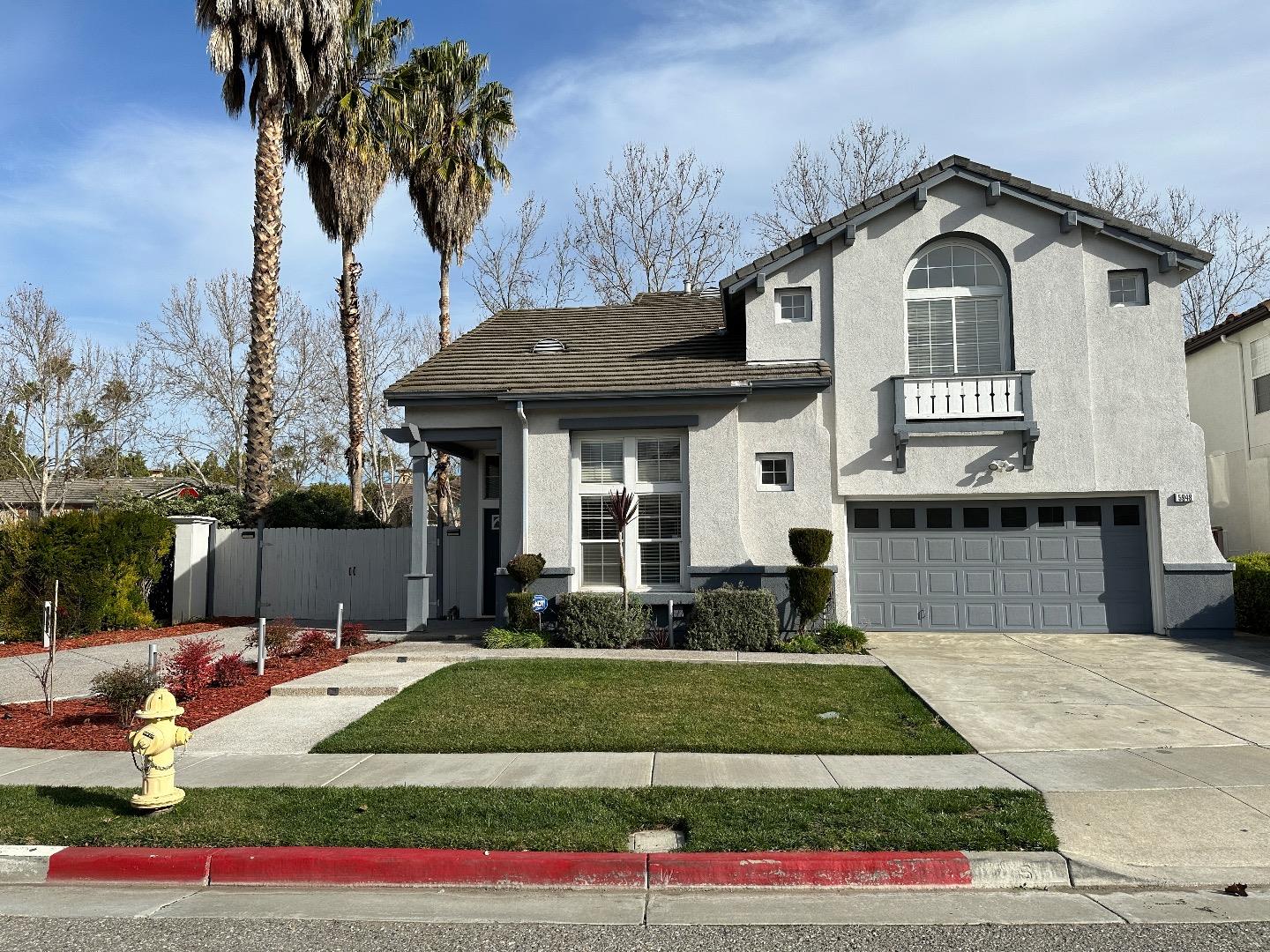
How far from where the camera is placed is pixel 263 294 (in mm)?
19281

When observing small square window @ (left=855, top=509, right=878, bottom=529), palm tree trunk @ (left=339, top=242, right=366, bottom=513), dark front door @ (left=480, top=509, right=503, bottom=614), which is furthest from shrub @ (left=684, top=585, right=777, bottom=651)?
palm tree trunk @ (left=339, top=242, right=366, bottom=513)

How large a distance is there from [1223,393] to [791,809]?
712 inches

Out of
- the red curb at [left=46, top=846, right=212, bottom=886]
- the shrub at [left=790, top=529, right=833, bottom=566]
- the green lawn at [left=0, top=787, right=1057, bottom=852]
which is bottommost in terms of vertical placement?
the red curb at [left=46, top=846, right=212, bottom=886]

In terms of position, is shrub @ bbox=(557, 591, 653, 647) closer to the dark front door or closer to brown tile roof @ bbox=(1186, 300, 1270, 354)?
the dark front door

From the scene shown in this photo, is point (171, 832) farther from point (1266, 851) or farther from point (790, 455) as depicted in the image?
point (790, 455)

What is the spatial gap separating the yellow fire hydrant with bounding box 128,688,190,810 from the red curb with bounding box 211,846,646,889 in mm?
1022

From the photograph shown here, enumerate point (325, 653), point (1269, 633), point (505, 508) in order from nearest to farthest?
1. point (325, 653)
2. point (1269, 633)
3. point (505, 508)

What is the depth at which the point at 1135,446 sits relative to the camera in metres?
15.0

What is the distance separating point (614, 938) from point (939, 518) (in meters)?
12.2

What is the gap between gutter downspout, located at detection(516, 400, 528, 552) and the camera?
49.6ft

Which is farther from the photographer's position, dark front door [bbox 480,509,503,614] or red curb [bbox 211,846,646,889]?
dark front door [bbox 480,509,503,614]

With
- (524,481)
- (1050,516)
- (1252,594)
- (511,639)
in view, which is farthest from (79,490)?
(1252,594)

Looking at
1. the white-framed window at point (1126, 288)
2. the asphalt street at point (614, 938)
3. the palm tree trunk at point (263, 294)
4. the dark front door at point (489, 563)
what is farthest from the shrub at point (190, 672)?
the white-framed window at point (1126, 288)

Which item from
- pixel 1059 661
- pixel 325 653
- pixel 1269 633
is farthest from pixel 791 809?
pixel 1269 633
